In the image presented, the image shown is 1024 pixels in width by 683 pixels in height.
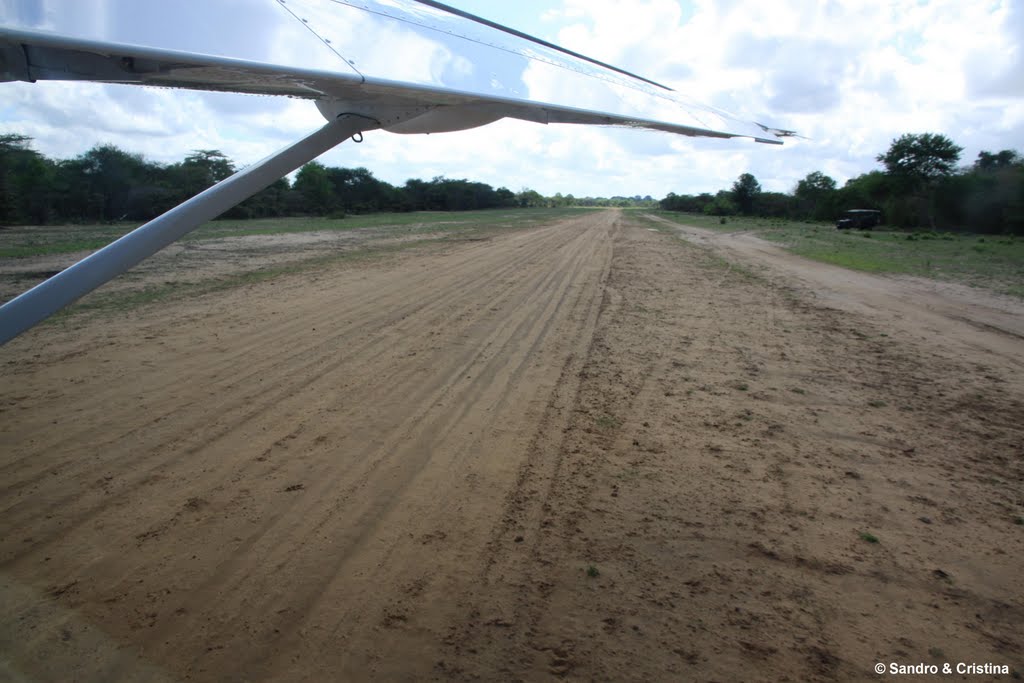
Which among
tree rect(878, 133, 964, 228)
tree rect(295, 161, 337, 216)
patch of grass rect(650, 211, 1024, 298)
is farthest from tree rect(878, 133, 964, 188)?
tree rect(295, 161, 337, 216)

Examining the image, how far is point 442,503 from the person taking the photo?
11.6 feet

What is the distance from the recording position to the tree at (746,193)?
230 ft

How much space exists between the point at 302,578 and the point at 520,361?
3768 millimetres

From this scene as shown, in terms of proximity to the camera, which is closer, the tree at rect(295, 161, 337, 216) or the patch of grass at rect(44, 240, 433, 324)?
the patch of grass at rect(44, 240, 433, 324)

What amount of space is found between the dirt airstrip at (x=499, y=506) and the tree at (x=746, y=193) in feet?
225

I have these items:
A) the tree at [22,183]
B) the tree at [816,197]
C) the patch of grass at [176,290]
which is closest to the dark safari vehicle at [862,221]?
the tree at [816,197]

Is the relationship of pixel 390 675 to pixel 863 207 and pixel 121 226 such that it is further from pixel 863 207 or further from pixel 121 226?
pixel 863 207

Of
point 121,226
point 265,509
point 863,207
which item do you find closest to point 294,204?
point 121,226

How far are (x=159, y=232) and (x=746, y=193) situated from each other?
75.8 meters

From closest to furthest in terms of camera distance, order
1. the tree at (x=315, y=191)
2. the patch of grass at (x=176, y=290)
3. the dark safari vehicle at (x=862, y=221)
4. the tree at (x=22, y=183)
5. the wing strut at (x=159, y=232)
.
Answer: the wing strut at (x=159, y=232)
the patch of grass at (x=176, y=290)
the tree at (x=22, y=183)
the dark safari vehicle at (x=862, y=221)
the tree at (x=315, y=191)

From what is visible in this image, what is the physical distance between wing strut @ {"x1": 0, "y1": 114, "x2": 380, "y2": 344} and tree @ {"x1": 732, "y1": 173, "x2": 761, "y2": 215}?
73.2 meters

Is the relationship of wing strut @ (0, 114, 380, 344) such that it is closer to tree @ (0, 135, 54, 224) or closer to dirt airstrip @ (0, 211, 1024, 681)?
dirt airstrip @ (0, 211, 1024, 681)

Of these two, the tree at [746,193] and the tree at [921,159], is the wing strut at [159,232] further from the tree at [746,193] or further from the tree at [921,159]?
the tree at [746,193]

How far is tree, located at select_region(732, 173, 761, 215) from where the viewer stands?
70125 mm
